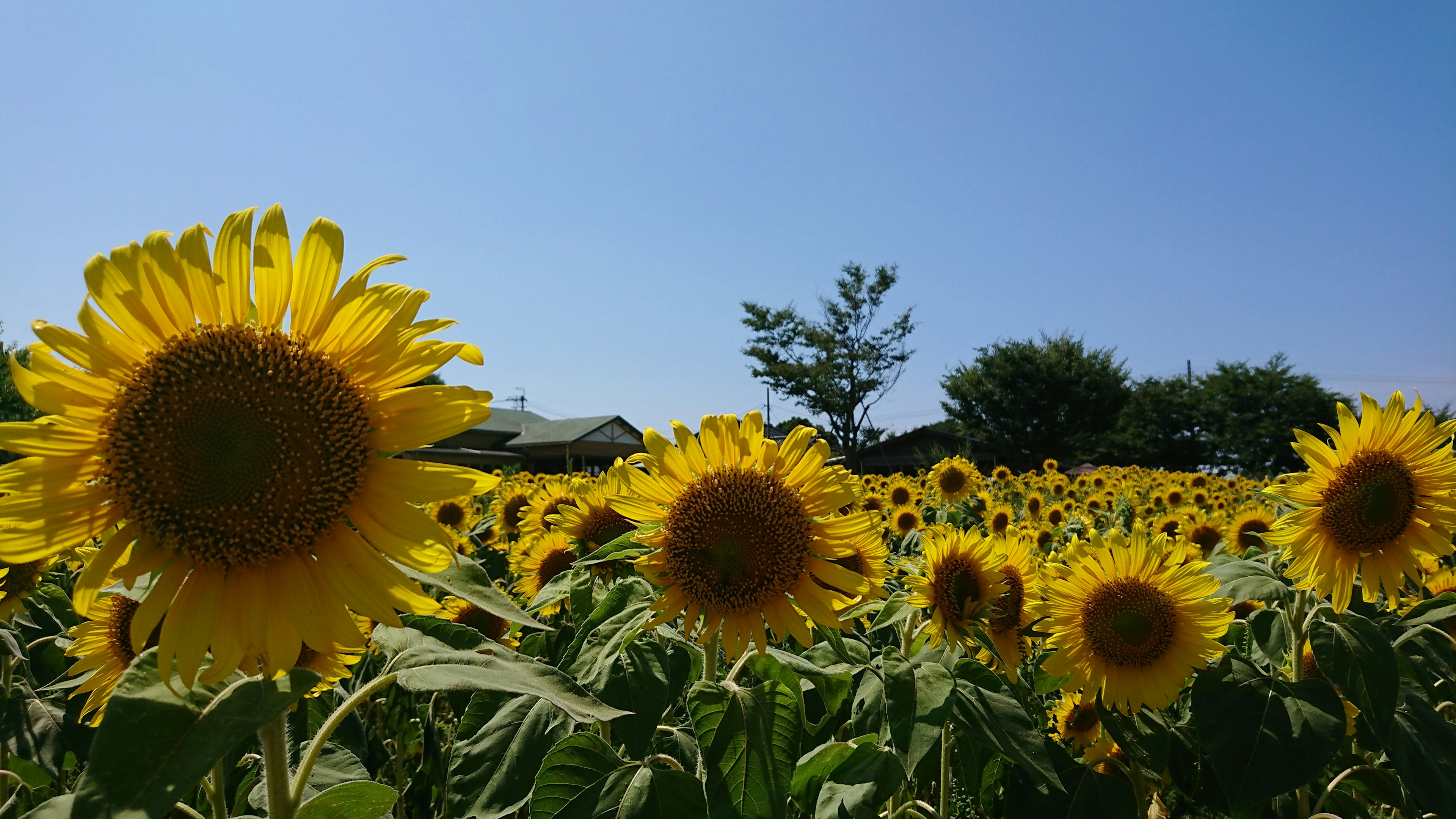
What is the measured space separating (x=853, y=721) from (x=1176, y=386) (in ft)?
208

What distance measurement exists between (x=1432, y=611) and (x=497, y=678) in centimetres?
325

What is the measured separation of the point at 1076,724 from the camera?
12.6 ft

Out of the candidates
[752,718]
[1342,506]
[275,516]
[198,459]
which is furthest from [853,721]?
[1342,506]

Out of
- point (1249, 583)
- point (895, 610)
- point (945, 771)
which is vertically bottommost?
point (945, 771)

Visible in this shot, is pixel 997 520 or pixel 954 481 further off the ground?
pixel 954 481

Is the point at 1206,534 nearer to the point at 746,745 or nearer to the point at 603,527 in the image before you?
the point at 603,527

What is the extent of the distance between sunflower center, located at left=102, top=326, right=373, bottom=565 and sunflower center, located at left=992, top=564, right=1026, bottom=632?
247 cm

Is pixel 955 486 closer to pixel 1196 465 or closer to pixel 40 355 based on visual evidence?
pixel 40 355

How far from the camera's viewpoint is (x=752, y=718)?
5.99 ft

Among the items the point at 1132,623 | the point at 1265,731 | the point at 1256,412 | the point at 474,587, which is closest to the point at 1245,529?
the point at 1132,623

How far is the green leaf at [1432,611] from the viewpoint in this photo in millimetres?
2682

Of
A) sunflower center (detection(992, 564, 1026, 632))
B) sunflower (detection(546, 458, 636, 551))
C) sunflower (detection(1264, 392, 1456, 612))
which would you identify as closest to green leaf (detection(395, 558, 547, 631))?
sunflower (detection(546, 458, 636, 551))

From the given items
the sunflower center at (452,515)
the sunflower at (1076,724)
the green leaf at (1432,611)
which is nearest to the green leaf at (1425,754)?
Answer: the green leaf at (1432,611)

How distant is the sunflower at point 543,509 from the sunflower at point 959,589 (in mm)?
1835
